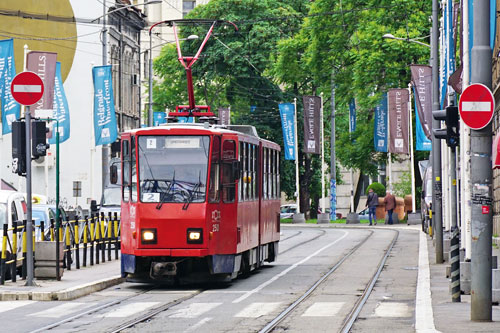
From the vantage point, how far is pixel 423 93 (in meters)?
43.1

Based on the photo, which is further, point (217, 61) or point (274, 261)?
point (217, 61)

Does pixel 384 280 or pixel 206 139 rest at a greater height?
pixel 206 139

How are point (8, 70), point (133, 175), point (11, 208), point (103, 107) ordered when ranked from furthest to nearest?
point (103, 107)
point (8, 70)
point (11, 208)
point (133, 175)

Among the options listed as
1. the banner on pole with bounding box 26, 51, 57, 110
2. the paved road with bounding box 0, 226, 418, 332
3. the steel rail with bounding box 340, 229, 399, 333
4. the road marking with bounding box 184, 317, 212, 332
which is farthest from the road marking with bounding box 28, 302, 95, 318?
the banner on pole with bounding box 26, 51, 57, 110

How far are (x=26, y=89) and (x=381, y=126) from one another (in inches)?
1485

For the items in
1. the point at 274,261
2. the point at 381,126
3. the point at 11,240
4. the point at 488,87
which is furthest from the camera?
the point at 381,126

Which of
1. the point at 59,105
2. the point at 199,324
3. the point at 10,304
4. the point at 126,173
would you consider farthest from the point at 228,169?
the point at 59,105

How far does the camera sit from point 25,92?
70.6 ft

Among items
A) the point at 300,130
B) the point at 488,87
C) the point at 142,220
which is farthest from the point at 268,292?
the point at 300,130

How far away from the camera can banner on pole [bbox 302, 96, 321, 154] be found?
63.5m

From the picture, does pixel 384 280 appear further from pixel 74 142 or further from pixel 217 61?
pixel 217 61

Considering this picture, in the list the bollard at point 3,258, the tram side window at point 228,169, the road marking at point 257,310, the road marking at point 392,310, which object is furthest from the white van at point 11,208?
the road marking at point 392,310

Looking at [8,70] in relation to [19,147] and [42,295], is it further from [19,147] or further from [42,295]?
[42,295]

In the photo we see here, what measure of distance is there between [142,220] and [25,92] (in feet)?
10.1
